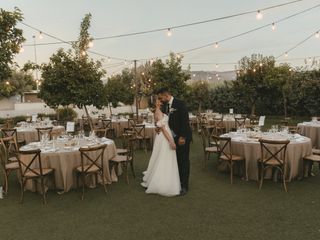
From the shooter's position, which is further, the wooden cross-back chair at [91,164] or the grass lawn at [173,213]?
the wooden cross-back chair at [91,164]

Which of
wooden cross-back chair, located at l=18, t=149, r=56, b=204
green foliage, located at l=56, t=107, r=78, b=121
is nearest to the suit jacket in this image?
wooden cross-back chair, located at l=18, t=149, r=56, b=204

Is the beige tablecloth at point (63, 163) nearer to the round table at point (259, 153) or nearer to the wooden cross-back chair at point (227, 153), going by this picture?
the wooden cross-back chair at point (227, 153)

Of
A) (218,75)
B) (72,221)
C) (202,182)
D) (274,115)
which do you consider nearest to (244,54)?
(274,115)

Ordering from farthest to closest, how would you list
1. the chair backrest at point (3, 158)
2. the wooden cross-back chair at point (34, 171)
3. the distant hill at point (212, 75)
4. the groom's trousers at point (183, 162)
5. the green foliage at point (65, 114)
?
the distant hill at point (212, 75) < the green foliage at point (65, 114) < the chair backrest at point (3, 158) < the groom's trousers at point (183, 162) < the wooden cross-back chair at point (34, 171)

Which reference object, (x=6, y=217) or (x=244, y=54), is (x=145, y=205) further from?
(x=244, y=54)

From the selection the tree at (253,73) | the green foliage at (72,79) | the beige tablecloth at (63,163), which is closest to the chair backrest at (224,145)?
the beige tablecloth at (63,163)

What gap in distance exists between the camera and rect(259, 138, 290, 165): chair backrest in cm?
550

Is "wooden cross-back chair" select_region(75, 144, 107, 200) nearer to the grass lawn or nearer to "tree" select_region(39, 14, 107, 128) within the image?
the grass lawn

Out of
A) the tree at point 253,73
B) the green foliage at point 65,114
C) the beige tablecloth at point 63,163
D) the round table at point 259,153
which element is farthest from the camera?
the green foliage at point 65,114

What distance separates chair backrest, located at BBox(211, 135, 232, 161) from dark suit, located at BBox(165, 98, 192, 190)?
109 cm

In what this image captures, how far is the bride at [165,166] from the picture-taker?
17.8ft

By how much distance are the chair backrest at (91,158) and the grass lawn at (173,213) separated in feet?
1.65

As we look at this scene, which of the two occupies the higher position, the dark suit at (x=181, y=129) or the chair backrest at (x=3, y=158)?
the dark suit at (x=181, y=129)

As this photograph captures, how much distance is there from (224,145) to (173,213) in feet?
7.57
